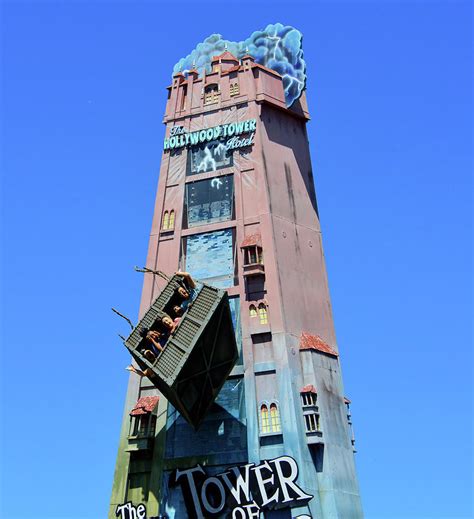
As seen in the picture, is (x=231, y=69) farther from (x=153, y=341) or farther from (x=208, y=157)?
(x=153, y=341)

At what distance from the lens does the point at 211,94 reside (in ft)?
181

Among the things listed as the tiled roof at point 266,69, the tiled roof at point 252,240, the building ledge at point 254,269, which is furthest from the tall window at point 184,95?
the building ledge at point 254,269

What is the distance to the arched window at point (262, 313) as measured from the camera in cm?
4316

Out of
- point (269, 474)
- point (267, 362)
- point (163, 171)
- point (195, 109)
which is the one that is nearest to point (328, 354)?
point (267, 362)

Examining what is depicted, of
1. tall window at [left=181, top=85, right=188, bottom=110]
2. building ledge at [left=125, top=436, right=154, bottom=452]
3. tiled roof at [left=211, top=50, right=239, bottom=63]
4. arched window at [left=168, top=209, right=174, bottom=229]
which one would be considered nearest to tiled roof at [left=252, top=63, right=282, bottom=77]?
tiled roof at [left=211, top=50, right=239, bottom=63]

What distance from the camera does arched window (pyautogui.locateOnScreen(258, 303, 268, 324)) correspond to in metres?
43.2

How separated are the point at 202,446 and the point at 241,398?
3.96 m

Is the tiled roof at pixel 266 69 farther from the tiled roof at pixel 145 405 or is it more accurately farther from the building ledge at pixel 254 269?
the tiled roof at pixel 145 405

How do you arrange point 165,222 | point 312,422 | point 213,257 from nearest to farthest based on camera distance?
point 312,422
point 213,257
point 165,222

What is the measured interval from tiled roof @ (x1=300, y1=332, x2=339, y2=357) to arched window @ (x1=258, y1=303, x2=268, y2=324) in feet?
9.37

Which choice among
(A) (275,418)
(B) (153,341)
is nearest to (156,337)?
(B) (153,341)

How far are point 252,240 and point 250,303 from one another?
4.89 m

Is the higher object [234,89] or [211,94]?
[211,94]

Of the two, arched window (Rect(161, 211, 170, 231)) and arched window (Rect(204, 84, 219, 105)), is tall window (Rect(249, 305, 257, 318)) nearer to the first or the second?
arched window (Rect(161, 211, 170, 231))
